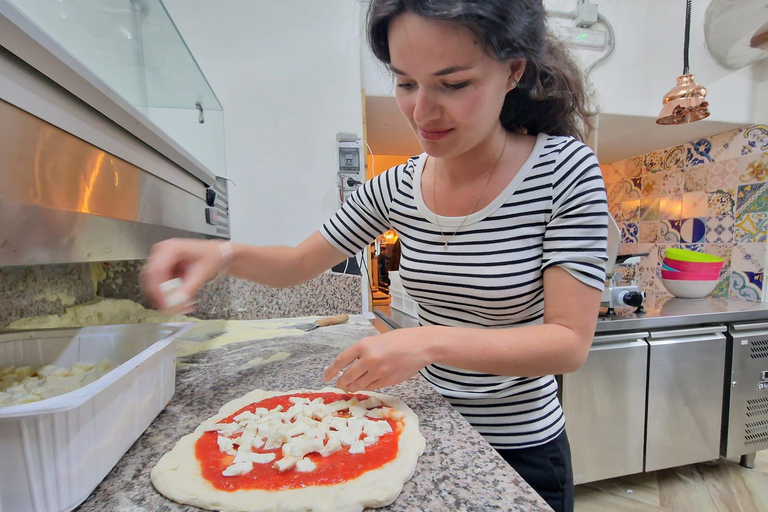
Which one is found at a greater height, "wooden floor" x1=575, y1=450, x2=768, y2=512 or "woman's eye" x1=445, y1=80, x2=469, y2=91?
"woman's eye" x1=445, y1=80, x2=469, y2=91

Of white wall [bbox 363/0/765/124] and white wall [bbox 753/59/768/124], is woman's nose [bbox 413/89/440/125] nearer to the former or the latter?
white wall [bbox 363/0/765/124]

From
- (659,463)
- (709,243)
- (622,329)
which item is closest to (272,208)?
(622,329)

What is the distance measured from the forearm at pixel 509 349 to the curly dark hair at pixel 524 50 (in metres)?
0.40

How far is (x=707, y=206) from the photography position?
2307mm

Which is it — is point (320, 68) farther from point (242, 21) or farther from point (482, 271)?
point (482, 271)

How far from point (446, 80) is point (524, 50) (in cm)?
14

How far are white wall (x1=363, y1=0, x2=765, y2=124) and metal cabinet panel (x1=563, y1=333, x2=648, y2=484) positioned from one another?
126 cm

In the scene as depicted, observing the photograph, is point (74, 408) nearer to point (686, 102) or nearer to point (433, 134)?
point (433, 134)

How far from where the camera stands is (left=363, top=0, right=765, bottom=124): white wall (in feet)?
6.25

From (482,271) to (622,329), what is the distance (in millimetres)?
1393

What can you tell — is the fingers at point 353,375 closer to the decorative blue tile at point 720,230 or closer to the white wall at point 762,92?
the decorative blue tile at point 720,230

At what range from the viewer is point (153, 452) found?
0.52 m

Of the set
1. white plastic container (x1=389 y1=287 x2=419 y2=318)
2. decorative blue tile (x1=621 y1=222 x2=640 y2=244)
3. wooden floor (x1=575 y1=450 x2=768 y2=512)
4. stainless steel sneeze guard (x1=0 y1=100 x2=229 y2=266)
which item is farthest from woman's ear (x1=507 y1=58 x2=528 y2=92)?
decorative blue tile (x1=621 y1=222 x2=640 y2=244)

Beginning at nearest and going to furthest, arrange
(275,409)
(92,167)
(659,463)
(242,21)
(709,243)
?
(92,167) < (275,409) < (242,21) < (659,463) < (709,243)
